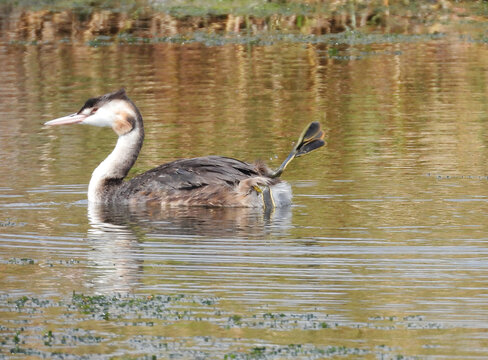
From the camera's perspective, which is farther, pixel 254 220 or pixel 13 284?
pixel 254 220

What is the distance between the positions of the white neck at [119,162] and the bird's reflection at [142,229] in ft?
0.96

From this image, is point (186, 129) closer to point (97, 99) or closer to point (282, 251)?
point (97, 99)

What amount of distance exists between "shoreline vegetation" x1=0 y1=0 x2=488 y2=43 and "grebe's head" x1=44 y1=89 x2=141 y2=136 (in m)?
11.5

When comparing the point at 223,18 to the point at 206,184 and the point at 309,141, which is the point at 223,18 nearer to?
the point at 309,141

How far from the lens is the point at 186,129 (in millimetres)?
15047

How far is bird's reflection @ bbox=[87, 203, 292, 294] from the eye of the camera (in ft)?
27.2

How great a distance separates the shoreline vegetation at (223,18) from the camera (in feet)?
79.2

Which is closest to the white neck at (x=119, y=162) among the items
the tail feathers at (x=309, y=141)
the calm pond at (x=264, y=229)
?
the calm pond at (x=264, y=229)

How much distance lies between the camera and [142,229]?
10.0 m

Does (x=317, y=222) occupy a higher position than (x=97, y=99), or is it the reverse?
(x=97, y=99)

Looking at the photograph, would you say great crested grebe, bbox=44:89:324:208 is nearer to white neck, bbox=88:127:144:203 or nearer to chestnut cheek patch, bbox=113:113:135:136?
white neck, bbox=88:127:144:203

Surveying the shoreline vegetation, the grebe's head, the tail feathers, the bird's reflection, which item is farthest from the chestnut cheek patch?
the shoreline vegetation

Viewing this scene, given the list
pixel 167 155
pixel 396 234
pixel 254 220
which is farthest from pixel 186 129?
pixel 396 234

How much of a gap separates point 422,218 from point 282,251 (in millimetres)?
1535
